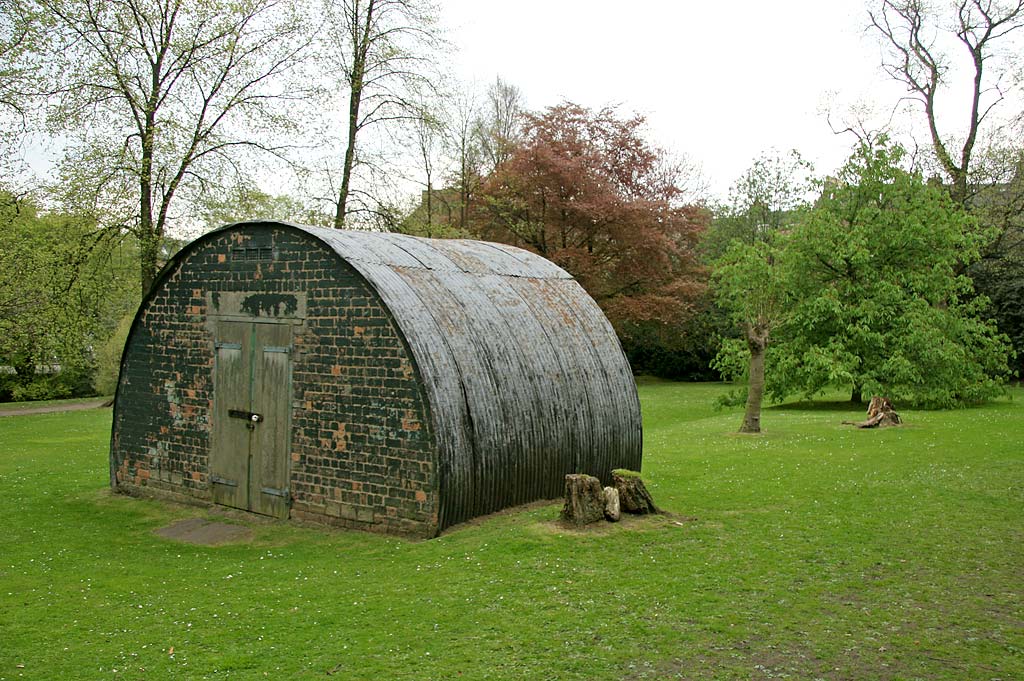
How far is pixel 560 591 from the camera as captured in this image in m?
8.18

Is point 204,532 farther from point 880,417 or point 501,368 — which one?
point 880,417

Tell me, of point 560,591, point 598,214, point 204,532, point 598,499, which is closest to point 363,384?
point 204,532

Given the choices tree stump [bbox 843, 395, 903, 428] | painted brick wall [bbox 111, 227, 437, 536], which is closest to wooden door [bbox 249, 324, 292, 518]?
painted brick wall [bbox 111, 227, 437, 536]

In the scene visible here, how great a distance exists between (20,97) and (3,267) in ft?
16.8

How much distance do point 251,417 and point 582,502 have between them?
4.78 m

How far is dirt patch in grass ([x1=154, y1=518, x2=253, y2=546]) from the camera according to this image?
1102 centimetres

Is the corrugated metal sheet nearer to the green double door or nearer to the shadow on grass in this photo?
the green double door

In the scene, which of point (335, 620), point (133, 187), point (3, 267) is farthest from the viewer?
point (133, 187)

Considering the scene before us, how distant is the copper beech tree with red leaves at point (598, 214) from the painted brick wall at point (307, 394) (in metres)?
24.0

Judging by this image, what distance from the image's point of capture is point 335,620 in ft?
24.9

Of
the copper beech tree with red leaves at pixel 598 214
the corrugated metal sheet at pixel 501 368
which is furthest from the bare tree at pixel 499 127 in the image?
the corrugated metal sheet at pixel 501 368

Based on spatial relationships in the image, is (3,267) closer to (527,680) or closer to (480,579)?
(480,579)

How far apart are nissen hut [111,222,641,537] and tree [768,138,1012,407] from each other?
Result: 1389 centimetres

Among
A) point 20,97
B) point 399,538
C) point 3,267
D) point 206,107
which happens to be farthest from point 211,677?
point 206,107
